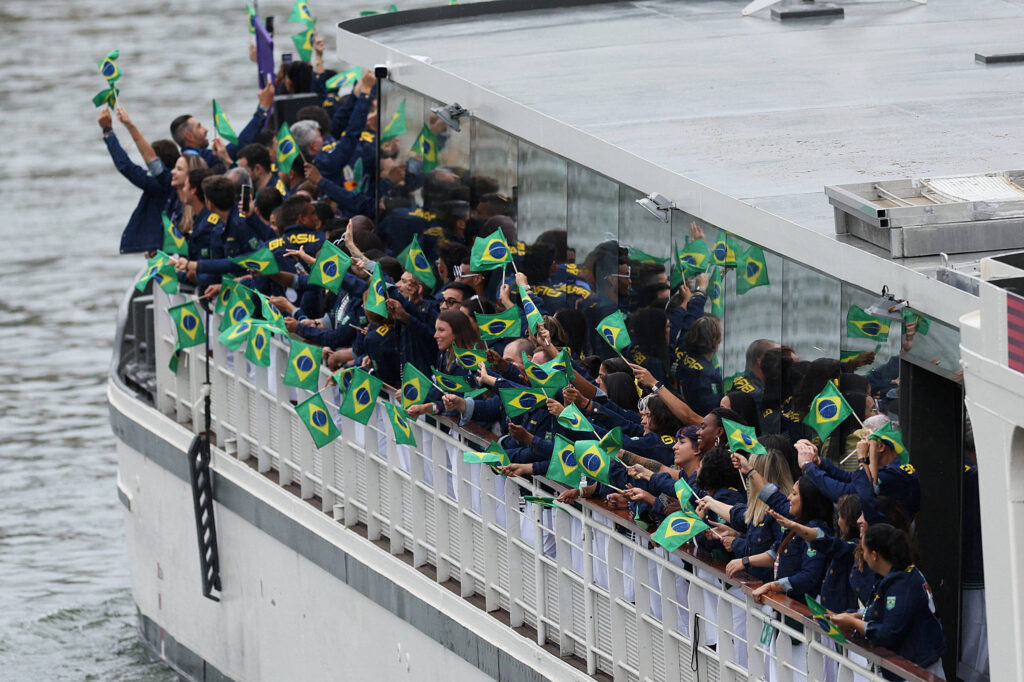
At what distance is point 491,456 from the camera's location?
33.3ft

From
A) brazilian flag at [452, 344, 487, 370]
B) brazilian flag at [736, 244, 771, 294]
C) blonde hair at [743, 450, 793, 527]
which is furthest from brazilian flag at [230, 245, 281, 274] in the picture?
blonde hair at [743, 450, 793, 527]

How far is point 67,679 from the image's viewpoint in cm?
1528

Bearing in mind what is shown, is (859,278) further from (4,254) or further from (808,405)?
(4,254)

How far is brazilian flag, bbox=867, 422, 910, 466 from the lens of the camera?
8375mm

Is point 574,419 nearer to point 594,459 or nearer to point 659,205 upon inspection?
point 594,459

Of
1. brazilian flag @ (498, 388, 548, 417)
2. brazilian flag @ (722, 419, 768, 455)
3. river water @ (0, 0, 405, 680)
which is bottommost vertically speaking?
river water @ (0, 0, 405, 680)

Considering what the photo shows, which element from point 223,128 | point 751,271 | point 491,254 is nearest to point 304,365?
point 491,254

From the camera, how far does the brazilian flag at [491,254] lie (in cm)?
1121

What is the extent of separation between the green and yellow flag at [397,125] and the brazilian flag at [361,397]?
2492mm

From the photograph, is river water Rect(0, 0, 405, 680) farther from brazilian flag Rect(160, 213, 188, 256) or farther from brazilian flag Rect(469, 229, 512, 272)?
brazilian flag Rect(469, 229, 512, 272)

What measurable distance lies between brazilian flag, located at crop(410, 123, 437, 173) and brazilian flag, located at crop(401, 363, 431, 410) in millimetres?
2403

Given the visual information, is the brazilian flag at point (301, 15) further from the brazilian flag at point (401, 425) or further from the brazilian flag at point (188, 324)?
the brazilian flag at point (401, 425)

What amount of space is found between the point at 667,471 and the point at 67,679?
717 centimetres

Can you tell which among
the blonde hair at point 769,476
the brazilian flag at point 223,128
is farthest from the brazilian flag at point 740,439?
the brazilian flag at point 223,128
